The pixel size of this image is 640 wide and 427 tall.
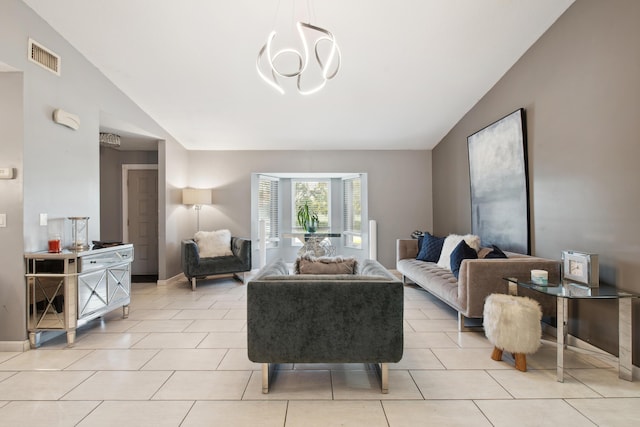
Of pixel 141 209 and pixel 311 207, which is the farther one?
pixel 311 207

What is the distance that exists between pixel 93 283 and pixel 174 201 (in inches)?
107

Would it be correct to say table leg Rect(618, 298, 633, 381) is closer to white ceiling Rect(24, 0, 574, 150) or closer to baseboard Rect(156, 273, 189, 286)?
white ceiling Rect(24, 0, 574, 150)

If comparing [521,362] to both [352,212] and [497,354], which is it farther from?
[352,212]

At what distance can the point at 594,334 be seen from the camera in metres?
2.86

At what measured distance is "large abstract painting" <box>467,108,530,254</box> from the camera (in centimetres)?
382

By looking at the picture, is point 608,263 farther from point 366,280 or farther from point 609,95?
point 366,280

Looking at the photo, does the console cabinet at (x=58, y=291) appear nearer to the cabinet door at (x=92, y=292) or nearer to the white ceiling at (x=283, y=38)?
the cabinet door at (x=92, y=292)

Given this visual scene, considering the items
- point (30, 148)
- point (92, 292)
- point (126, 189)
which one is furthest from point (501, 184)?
point (126, 189)

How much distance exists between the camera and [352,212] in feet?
24.1

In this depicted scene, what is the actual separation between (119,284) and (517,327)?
13.0 ft

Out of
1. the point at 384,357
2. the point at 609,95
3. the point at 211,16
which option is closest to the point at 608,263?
the point at 609,95

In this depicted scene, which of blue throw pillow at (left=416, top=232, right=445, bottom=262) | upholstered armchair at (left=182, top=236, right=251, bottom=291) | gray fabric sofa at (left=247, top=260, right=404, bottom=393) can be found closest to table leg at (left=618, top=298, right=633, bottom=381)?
gray fabric sofa at (left=247, top=260, right=404, bottom=393)

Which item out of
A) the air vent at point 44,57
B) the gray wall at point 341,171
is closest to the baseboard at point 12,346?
the air vent at point 44,57

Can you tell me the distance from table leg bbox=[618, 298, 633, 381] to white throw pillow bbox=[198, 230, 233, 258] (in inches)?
198
